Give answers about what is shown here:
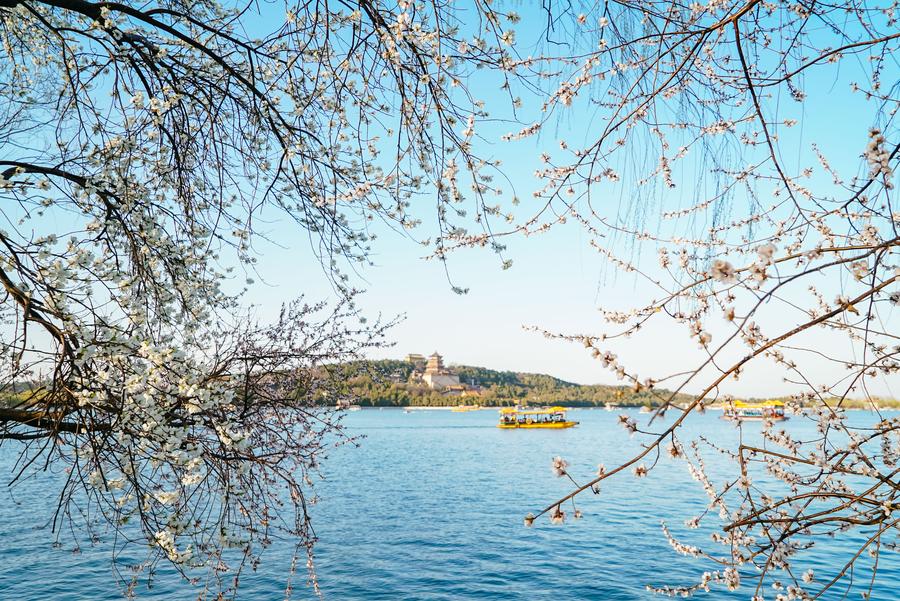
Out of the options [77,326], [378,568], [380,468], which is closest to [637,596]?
[378,568]

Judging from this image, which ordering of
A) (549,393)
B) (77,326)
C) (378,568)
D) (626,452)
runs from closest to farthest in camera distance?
(77,326)
(378,568)
(626,452)
(549,393)

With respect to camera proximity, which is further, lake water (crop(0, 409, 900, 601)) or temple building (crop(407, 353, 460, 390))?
temple building (crop(407, 353, 460, 390))

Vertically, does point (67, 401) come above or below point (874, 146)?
below

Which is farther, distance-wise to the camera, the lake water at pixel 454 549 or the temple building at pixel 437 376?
the temple building at pixel 437 376

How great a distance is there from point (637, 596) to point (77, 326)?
36.6 ft

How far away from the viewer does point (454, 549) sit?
1527cm

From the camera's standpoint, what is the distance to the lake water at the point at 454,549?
38.7 feet

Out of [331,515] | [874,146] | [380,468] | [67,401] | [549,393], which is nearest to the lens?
[874,146]

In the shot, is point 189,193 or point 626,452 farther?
point 626,452

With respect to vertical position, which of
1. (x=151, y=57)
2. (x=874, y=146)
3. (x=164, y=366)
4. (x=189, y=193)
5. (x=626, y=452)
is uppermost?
(x=151, y=57)

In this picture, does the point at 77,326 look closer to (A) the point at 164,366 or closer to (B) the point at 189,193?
(A) the point at 164,366

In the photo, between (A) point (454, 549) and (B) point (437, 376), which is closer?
(A) point (454, 549)

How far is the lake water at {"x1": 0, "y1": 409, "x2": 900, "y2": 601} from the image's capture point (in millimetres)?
11784

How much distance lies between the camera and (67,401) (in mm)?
3416
